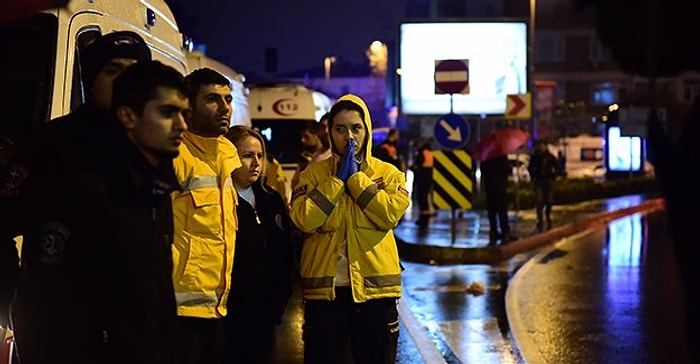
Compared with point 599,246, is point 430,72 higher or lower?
higher

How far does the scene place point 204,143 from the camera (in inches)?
191

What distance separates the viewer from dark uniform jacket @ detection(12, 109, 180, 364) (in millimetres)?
3094

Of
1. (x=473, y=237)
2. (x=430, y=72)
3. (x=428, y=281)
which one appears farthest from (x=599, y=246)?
(x=430, y=72)

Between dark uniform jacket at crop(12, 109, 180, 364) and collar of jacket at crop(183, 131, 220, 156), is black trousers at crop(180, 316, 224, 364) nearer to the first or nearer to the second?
collar of jacket at crop(183, 131, 220, 156)

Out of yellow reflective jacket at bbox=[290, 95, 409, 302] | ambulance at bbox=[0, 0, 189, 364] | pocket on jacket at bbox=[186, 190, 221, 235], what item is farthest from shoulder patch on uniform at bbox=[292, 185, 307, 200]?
ambulance at bbox=[0, 0, 189, 364]

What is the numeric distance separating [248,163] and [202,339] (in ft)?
3.83

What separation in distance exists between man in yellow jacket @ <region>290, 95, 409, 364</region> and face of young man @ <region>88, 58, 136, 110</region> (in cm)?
185

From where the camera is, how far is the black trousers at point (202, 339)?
455cm

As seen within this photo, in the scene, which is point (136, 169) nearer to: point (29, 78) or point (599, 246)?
point (29, 78)

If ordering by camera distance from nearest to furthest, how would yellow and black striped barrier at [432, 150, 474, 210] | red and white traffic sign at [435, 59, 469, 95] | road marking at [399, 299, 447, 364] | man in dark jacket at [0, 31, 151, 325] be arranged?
1. man in dark jacket at [0, 31, 151, 325]
2. road marking at [399, 299, 447, 364]
3. red and white traffic sign at [435, 59, 469, 95]
4. yellow and black striped barrier at [432, 150, 474, 210]

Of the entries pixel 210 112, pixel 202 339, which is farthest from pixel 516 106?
pixel 202 339

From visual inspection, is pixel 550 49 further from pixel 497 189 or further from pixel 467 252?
pixel 467 252

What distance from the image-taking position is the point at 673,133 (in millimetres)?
2668

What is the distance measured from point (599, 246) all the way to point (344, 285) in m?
12.7
